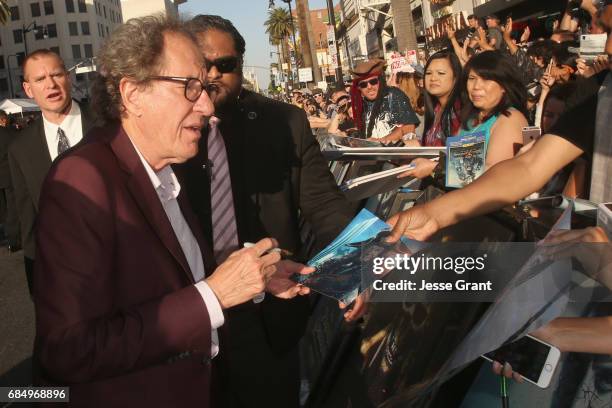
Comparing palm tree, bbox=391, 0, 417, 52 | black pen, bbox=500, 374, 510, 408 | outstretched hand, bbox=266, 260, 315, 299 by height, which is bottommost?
black pen, bbox=500, 374, 510, 408

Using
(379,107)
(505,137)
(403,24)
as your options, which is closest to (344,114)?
(403,24)

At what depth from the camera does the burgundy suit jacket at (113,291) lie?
1706mm

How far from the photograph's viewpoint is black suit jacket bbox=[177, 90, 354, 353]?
3023mm

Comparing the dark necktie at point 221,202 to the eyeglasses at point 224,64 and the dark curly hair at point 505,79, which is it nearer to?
the eyeglasses at point 224,64

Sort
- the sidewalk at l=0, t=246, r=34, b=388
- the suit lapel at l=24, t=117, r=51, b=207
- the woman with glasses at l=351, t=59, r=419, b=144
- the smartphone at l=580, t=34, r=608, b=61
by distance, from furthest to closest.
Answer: the woman with glasses at l=351, t=59, r=419, b=144, the sidewalk at l=0, t=246, r=34, b=388, the suit lapel at l=24, t=117, r=51, b=207, the smartphone at l=580, t=34, r=608, b=61

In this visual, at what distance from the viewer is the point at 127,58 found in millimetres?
2020

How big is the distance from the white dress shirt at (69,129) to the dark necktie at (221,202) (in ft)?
6.70

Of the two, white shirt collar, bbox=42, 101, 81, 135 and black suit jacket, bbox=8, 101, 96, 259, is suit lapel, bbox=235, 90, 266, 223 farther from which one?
white shirt collar, bbox=42, 101, 81, 135

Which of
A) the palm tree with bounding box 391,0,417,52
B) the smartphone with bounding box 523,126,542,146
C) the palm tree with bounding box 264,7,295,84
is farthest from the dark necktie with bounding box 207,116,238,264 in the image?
the palm tree with bounding box 264,7,295,84

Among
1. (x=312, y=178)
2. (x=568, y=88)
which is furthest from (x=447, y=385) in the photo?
(x=568, y=88)

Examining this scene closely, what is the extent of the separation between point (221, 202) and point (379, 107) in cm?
421

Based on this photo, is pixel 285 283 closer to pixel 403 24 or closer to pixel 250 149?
pixel 250 149

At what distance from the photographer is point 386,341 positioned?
235 centimetres

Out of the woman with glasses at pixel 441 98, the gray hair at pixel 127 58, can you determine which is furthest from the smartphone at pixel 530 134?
the gray hair at pixel 127 58
